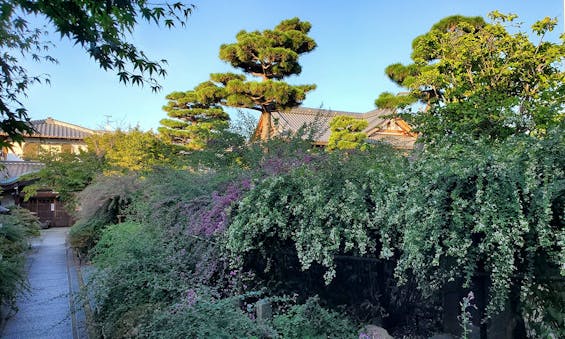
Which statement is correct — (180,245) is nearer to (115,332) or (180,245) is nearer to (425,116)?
(115,332)

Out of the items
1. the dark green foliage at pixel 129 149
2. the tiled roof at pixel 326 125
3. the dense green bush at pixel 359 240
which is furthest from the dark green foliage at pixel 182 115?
the dense green bush at pixel 359 240

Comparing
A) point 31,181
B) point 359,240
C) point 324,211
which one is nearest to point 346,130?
point 324,211

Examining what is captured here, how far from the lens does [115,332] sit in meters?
3.74

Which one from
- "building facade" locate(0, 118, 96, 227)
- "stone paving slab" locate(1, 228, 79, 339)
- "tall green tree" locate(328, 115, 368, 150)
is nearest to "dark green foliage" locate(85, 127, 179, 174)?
"building facade" locate(0, 118, 96, 227)

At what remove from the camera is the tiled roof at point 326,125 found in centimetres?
645

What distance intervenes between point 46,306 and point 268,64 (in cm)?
753

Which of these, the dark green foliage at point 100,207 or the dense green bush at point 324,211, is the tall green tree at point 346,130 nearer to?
the dark green foliage at point 100,207

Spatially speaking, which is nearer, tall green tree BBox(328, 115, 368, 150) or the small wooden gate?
tall green tree BBox(328, 115, 368, 150)

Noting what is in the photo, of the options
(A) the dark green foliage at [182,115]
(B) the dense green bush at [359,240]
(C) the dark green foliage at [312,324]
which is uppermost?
(A) the dark green foliage at [182,115]

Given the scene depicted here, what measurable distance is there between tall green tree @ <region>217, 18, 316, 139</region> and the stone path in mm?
5688

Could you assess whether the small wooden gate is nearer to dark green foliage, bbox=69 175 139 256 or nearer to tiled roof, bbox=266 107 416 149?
dark green foliage, bbox=69 175 139 256

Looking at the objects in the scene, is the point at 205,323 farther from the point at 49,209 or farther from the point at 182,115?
the point at 49,209

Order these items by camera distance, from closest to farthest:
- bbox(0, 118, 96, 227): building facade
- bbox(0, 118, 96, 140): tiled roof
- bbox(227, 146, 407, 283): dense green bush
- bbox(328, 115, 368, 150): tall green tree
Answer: bbox(227, 146, 407, 283): dense green bush, bbox(328, 115, 368, 150): tall green tree, bbox(0, 118, 96, 227): building facade, bbox(0, 118, 96, 140): tiled roof

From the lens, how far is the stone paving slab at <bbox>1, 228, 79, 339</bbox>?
5.21 metres
